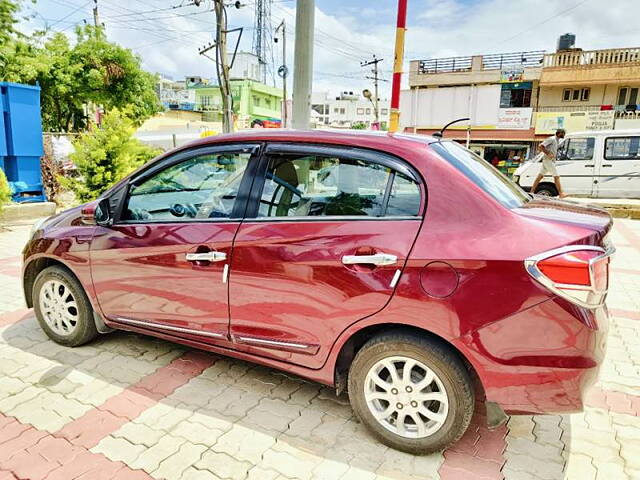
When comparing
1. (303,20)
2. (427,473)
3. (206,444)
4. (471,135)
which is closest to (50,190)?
(303,20)

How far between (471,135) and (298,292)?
28977 mm

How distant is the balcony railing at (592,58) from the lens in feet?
82.7

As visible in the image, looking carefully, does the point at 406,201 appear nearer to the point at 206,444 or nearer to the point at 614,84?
the point at 206,444

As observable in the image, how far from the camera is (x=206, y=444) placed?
2.42 m

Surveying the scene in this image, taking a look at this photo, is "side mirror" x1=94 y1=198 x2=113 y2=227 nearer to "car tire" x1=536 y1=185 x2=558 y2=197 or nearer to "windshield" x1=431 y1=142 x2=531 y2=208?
"windshield" x1=431 y1=142 x2=531 y2=208

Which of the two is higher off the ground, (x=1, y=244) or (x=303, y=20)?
(x=303, y=20)

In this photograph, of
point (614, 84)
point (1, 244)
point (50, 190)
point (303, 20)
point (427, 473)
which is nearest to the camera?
point (427, 473)

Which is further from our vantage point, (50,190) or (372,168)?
(50,190)

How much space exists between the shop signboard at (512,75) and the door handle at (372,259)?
29736 mm

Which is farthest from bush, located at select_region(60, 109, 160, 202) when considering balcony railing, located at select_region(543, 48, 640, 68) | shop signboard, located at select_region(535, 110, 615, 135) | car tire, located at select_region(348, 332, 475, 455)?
balcony railing, located at select_region(543, 48, 640, 68)

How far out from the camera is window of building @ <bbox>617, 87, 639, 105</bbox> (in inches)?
1025

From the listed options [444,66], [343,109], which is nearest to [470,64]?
[444,66]

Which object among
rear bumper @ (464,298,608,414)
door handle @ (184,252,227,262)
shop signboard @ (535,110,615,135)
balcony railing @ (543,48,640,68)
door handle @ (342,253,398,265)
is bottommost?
rear bumper @ (464,298,608,414)

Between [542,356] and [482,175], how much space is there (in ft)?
3.23
